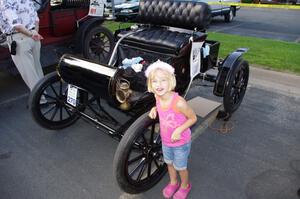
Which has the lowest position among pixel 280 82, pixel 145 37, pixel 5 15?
pixel 280 82

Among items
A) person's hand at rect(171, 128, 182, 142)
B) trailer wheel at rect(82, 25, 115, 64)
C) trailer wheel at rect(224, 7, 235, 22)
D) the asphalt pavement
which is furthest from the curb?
trailer wheel at rect(224, 7, 235, 22)

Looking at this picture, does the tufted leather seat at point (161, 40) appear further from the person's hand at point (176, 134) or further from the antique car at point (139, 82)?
the person's hand at point (176, 134)

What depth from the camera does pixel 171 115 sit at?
2498mm

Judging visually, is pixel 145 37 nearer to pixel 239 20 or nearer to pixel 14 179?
pixel 14 179

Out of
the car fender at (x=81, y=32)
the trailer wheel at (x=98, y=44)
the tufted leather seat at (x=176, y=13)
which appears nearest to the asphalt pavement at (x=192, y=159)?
the tufted leather seat at (x=176, y=13)

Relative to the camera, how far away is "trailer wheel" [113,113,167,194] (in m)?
2.62

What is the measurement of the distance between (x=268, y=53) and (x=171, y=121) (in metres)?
5.40

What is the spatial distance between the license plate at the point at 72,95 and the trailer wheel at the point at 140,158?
97 cm

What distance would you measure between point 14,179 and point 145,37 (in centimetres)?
244

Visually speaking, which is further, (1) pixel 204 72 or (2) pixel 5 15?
(1) pixel 204 72

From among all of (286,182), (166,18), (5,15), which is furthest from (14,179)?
(166,18)

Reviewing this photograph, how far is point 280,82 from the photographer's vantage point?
18.4 ft

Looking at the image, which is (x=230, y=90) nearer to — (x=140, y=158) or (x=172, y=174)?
(x=172, y=174)

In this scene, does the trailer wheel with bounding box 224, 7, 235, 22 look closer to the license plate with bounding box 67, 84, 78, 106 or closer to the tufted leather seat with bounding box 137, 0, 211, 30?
the tufted leather seat with bounding box 137, 0, 211, 30
